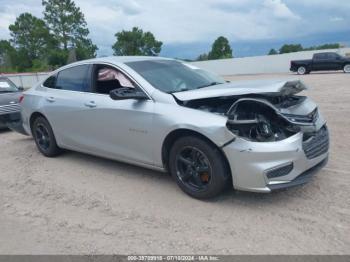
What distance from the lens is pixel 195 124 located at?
388 centimetres

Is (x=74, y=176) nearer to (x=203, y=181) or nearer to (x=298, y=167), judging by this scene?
(x=203, y=181)

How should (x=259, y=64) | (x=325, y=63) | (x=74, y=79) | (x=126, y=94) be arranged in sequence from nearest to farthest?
1. (x=126, y=94)
2. (x=74, y=79)
3. (x=325, y=63)
4. (x=259, y=64)

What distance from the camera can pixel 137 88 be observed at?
14.9 feet

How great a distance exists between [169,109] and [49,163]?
275 cm

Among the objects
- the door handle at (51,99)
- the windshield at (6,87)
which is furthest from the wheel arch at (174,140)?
the windshield at (6,87)

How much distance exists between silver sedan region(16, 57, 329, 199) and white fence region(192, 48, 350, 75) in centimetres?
3222

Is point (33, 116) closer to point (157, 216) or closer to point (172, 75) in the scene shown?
point (172, 75)

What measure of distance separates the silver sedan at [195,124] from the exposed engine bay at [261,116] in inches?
0.4

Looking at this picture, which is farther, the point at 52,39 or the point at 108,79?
the point at 52,39

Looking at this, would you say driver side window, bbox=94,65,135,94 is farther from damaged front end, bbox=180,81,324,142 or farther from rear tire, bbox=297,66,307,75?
rear tire, bbox=297,66,307,75

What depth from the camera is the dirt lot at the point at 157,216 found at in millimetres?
3197

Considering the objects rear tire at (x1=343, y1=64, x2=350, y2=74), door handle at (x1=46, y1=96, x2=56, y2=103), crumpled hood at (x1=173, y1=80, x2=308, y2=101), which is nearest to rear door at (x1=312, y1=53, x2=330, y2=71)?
rear tire at (x1=343, y1=64, x2=350, y2=74)

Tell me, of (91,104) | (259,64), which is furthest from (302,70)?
(91,104)

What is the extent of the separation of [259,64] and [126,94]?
39.9m
